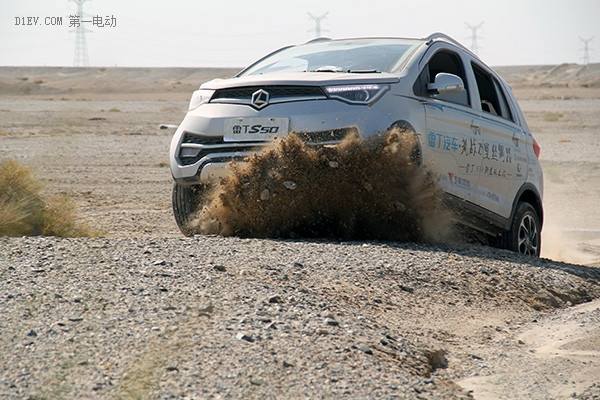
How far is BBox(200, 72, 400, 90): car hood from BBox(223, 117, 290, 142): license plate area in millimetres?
330

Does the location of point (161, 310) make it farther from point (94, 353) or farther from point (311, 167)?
point (311, 167)

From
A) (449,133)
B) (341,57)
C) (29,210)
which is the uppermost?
(341,57)

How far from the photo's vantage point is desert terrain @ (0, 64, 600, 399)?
3.49m

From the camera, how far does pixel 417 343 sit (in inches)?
178

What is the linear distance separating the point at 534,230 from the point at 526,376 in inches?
169

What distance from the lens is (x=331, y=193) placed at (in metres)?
6.33

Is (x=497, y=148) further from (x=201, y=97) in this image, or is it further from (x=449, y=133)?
(x=201, y=97)

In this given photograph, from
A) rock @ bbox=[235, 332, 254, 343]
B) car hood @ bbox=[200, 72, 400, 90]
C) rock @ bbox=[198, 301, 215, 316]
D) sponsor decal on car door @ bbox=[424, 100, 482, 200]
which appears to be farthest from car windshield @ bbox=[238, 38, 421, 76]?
rock @ bbox=[235, 332, 254, 343]

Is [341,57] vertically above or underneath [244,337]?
above

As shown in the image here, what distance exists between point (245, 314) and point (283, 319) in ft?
0.63

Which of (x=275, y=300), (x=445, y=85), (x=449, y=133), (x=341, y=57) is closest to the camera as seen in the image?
(x=275, y=300)

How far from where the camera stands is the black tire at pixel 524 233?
25.8 feet

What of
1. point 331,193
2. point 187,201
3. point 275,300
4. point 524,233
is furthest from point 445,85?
point 275,300

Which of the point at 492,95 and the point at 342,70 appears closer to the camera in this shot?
the point at 342,70
